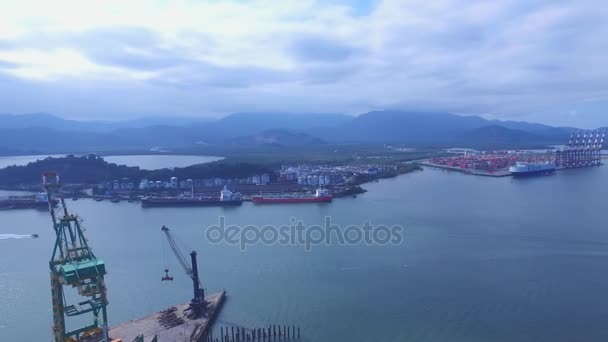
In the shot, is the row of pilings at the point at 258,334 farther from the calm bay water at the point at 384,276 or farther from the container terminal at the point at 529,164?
the container terminal at the point at 529,164

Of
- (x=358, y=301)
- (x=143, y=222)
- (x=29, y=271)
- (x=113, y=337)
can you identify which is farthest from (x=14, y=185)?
(x=358, y=301)

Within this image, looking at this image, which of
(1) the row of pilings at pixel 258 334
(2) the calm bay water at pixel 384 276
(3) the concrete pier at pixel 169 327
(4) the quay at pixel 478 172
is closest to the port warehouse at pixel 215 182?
(2) the calm bay water at pixel 384 276

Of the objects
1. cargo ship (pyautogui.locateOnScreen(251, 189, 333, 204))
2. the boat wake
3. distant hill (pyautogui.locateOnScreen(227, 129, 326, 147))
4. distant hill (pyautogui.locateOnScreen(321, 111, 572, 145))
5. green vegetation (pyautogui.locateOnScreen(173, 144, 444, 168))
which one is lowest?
the boat wake

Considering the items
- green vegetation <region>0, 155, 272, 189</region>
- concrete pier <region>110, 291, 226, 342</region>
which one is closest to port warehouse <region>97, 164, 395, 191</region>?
green vegetation <region>0, 155, 272, 189</region>

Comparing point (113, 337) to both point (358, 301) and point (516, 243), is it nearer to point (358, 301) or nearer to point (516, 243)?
point (358, 301)

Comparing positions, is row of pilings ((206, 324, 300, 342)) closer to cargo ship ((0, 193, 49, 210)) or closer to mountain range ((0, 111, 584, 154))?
cargo ship ((0, 193, 49, 210))

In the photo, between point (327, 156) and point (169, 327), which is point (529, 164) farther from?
point (169, 327)

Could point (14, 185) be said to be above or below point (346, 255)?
above

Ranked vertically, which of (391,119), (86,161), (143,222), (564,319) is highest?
(391,119)
